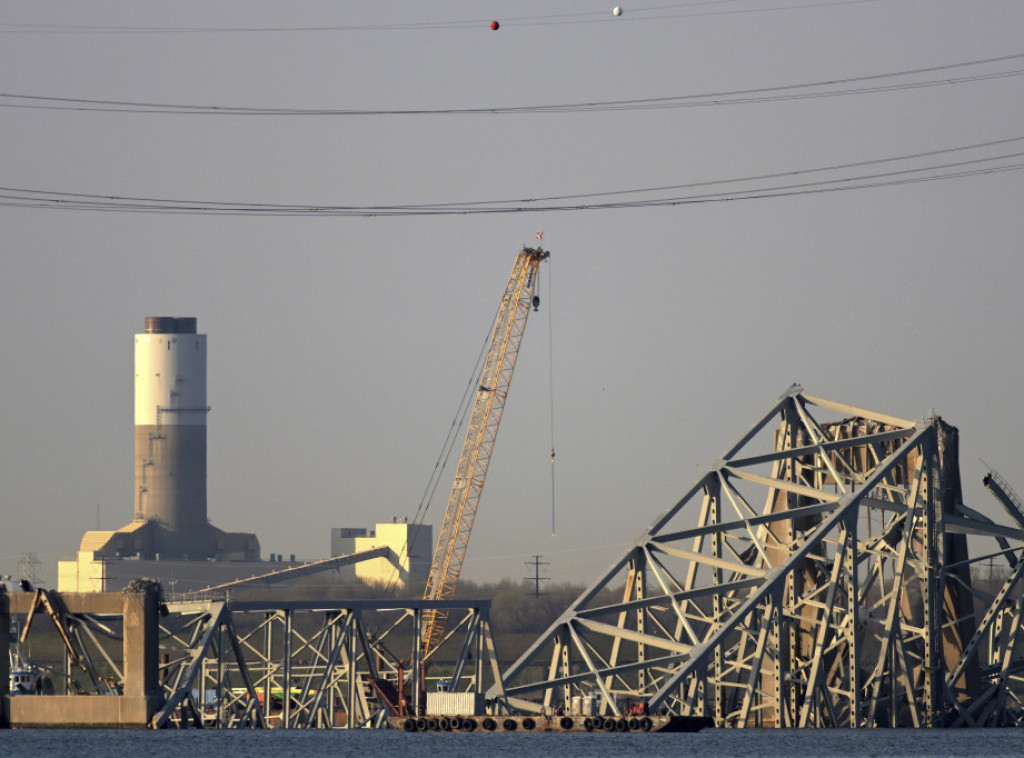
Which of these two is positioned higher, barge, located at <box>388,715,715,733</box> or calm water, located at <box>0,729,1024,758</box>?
barge, located at <box>388,715,715,733</box>

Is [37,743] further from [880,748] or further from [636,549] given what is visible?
[880,748]

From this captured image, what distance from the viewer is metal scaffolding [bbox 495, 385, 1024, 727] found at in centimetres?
8744

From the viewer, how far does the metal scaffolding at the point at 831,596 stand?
8744 centimetres

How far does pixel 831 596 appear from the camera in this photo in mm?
85625

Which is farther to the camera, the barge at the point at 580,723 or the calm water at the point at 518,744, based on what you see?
the barge at the point at 580,723

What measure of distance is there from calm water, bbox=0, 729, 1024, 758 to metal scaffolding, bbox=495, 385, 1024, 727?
5.24 ft

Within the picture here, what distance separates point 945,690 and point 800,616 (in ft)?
25.8

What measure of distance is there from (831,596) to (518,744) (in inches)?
662

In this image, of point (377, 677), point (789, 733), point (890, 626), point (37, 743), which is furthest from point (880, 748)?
point (37, 743)

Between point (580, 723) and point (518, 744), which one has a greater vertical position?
point (580, 723)

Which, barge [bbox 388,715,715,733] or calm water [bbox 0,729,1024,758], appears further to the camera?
barge [bbox 388,715,715,733]

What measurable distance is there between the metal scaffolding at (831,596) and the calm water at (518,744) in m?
1.60

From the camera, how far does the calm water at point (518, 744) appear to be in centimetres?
8112

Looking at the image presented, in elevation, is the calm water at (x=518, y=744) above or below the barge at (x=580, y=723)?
below
